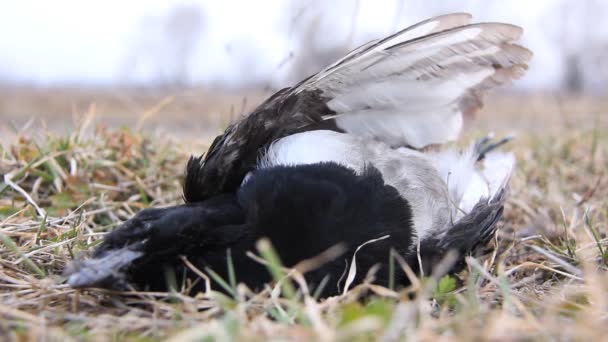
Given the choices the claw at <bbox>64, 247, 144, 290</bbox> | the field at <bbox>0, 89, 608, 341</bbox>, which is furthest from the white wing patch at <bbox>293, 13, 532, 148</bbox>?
the claw at <bbox>64, 247, 144, 290</bbox>

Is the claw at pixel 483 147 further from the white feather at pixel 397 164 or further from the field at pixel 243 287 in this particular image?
the white feather at pixel 397 164

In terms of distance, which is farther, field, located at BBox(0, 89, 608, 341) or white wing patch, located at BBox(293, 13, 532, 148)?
white wing patch, located at BBox(293, 13, 532, 148)

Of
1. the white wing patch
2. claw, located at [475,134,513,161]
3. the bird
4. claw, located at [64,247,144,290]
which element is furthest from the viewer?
claw, located at [475,134,513,161]

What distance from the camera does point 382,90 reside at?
6.14 ft

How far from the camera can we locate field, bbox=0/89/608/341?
39.0 inches

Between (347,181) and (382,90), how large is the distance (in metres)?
0.46

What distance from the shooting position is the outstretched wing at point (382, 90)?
166cm

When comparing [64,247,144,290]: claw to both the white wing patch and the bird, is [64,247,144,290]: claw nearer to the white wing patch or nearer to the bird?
the bird

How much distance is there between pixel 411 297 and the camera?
152 centimetres

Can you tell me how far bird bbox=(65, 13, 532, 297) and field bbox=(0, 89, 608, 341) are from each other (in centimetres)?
9

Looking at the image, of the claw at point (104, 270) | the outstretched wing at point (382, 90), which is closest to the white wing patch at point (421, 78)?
the outstretched wing at point (382, 90)

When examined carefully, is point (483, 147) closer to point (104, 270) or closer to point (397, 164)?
point (397, 164)

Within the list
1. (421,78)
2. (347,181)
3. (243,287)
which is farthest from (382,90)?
(243,287)

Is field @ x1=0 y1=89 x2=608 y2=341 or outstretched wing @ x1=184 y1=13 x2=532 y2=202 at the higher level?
outstretched wing @ x1=184 y1=13 x2=532 y2=202
